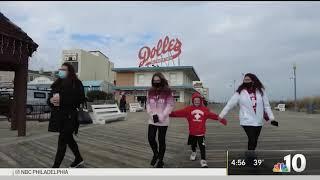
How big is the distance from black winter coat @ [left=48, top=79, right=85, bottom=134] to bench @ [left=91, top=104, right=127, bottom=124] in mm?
12014

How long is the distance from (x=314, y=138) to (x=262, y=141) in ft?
6.17

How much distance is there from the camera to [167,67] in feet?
186

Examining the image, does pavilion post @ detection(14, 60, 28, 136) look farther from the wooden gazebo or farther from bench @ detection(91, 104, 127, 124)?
bench @ detection(91, 104, 127, 124)

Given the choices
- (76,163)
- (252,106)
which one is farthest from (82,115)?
(252,106)

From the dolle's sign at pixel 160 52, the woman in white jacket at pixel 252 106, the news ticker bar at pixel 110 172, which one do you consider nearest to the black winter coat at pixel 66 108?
the news ticker bar at pixel 110 172

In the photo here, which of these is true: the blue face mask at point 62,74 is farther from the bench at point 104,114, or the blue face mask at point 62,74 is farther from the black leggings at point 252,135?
the bench at point 104,114

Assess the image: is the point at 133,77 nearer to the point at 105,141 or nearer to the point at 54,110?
the point at 105,141

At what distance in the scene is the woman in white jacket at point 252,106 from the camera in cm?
827

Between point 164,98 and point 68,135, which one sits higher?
point 164,98

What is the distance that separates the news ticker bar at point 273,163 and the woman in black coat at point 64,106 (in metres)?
2.69

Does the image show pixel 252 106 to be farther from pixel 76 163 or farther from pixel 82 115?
pixel 82 115

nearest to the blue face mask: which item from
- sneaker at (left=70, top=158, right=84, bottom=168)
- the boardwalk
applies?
sneaker at (left=70, top=158, right=84, bottom=168)

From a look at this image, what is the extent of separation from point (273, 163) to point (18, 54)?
9087 millimetres

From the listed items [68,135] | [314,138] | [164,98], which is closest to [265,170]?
[164,98]
